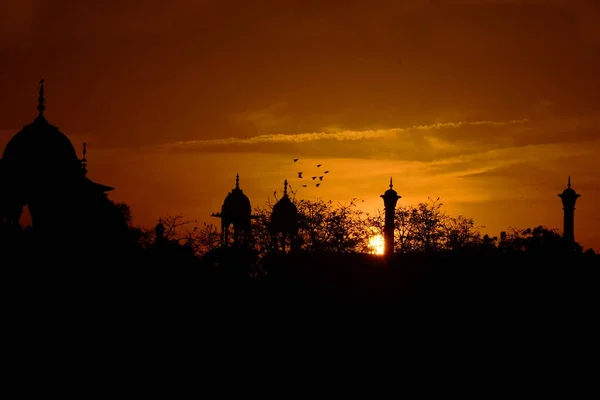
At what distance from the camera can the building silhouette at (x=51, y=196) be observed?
116 ft

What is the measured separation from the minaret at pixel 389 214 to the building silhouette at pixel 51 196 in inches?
1006

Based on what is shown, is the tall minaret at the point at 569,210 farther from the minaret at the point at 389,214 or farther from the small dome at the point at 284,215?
the small dome at the point at 284,215

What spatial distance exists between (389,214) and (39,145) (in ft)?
98.8

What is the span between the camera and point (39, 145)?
3666 cm

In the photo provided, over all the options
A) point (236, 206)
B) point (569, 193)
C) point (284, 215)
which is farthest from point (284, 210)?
point (569, 193)

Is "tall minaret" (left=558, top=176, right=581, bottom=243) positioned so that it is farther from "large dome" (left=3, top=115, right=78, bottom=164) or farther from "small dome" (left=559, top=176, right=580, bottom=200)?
"large dome" (left=3, top=115, right=78, bottom=164)

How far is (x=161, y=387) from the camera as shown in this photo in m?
21.1

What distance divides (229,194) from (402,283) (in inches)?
1564

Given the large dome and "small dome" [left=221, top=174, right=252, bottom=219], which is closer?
the large dome

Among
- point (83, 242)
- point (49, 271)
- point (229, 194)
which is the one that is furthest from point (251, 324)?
point (229, 194)

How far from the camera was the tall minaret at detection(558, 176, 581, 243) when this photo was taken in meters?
61.8

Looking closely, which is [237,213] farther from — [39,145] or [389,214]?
[39,145]

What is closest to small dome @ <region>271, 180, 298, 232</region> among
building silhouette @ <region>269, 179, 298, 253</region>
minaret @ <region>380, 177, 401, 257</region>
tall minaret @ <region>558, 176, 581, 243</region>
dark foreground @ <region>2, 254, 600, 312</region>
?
building silhouette @ <region>269, 179, 298, 253</region>

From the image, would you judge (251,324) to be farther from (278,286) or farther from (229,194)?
(229,194)
